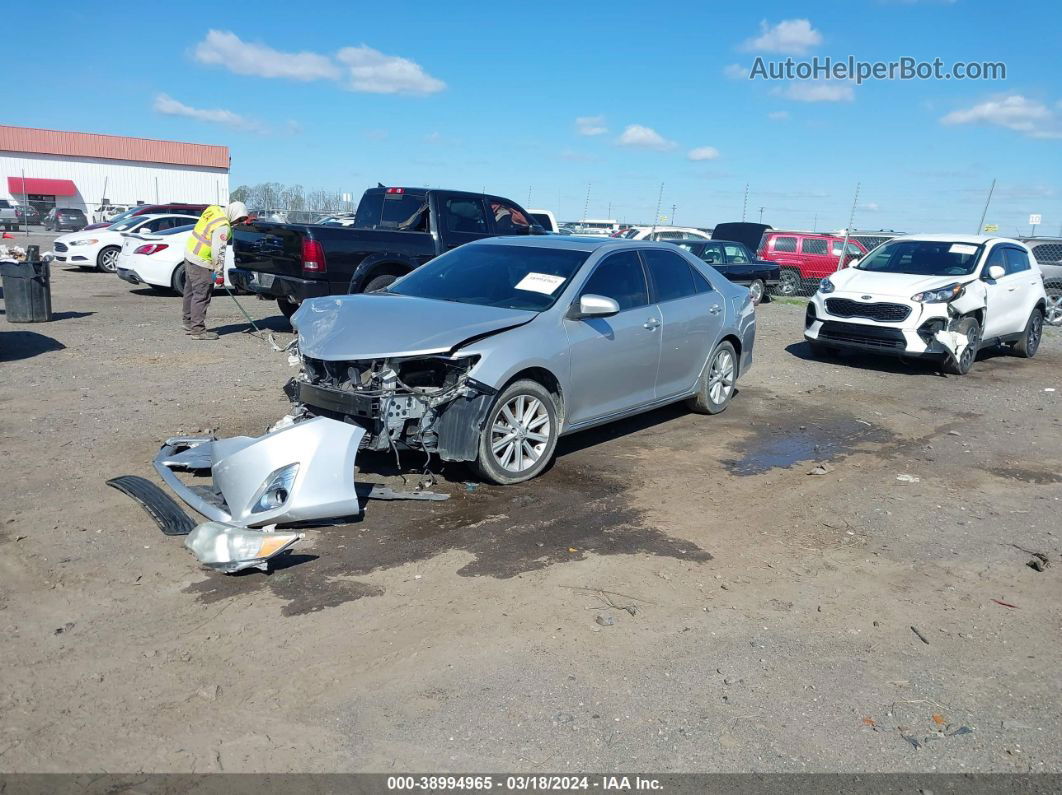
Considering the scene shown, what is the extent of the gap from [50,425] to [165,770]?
5.13 m

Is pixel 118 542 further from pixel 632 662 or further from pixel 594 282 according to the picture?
pixel 594 282

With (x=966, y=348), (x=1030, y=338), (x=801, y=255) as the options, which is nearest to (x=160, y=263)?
(x=966, y=348)

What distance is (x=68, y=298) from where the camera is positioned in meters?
16.1

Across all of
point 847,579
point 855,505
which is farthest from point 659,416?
point 847,579

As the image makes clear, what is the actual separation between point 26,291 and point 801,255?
726 inches

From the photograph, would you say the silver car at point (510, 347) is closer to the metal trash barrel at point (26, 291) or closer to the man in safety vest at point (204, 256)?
the man in safety vest at point (204, 256)

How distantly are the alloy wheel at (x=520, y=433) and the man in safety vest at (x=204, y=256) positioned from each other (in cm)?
689

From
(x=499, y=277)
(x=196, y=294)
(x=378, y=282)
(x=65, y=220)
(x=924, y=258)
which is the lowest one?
(x=65, y=220)

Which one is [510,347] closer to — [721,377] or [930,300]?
[721,377]

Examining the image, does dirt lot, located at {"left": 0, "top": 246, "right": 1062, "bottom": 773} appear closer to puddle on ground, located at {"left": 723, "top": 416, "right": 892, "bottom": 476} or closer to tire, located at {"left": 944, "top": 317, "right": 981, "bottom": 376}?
puddle on ground, located at {"left": 723, "top": 416, "right": 892, "bottom": 476}

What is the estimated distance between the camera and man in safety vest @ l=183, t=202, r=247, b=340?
11352 millimetres

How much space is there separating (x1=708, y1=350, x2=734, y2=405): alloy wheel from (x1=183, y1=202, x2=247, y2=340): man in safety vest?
6.74 metres

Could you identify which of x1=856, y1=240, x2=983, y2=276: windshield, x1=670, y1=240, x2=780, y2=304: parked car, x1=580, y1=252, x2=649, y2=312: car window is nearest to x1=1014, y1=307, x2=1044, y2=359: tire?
x1=856, y1=240, x2=983, y2=276: windshield

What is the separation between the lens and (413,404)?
5.65 meters
